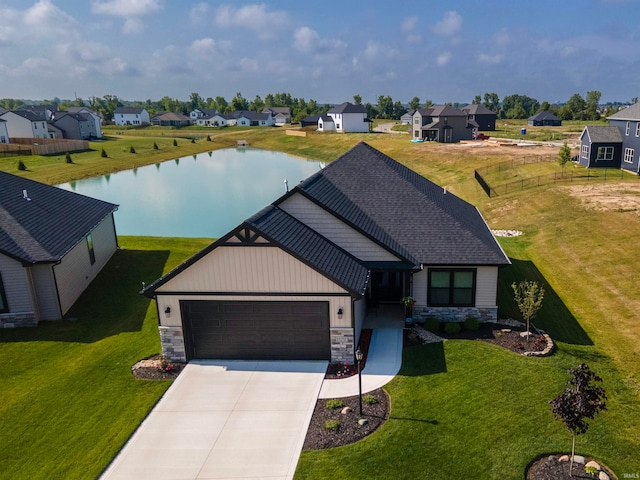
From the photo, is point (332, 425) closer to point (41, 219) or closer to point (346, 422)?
point (346, 422)

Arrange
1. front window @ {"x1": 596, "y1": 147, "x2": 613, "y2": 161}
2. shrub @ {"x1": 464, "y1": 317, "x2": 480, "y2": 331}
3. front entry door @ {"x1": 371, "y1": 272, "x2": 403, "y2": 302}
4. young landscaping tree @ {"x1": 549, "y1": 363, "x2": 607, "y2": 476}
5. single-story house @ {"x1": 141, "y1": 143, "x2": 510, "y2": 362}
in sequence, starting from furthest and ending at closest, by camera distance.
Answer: front window @ {"x1": 596, "y1": 147, "x2": 613, "y2": 161} → front entry door @ {"x1": 371, "y1": 272, "x2": 403, "y2": 302} → shrub @ {"x1": 464, "y1": 317, "x2": 480, "y2": 331} → single-story house @ {"x1": 141, "y1": 143, "x2": 510, "y2": 362} → young landscaping tree @ {"x1": 549, "y1": 363, "x2": 607, "y2": 476}

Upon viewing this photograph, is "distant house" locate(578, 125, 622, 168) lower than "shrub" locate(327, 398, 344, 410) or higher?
higher

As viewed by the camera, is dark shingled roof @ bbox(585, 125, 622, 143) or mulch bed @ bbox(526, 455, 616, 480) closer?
mulch bed @ bbox(526, 455, 616, 480)

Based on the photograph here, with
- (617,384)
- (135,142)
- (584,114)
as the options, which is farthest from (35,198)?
(584,114)

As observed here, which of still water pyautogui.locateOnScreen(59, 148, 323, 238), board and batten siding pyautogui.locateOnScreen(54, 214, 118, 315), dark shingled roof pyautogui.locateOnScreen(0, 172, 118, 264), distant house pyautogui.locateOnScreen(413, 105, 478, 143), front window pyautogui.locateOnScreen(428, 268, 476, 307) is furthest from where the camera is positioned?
distant house pyautogui.locateOnScreen(413, 105, 478, 143)

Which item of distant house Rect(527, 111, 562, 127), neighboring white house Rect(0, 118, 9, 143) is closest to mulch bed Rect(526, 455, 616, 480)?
neighboring white house Rect(0, 118, 9, 143)

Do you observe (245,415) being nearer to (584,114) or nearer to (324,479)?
(324,479)

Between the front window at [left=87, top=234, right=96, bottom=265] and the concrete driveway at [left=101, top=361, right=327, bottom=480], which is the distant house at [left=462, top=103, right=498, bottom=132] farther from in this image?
the concrete driveway at [left=101, top=361, right=327, bottom=480]

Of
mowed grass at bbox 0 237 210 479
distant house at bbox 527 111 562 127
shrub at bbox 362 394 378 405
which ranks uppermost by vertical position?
distant house at bbox 527 111 562 127
